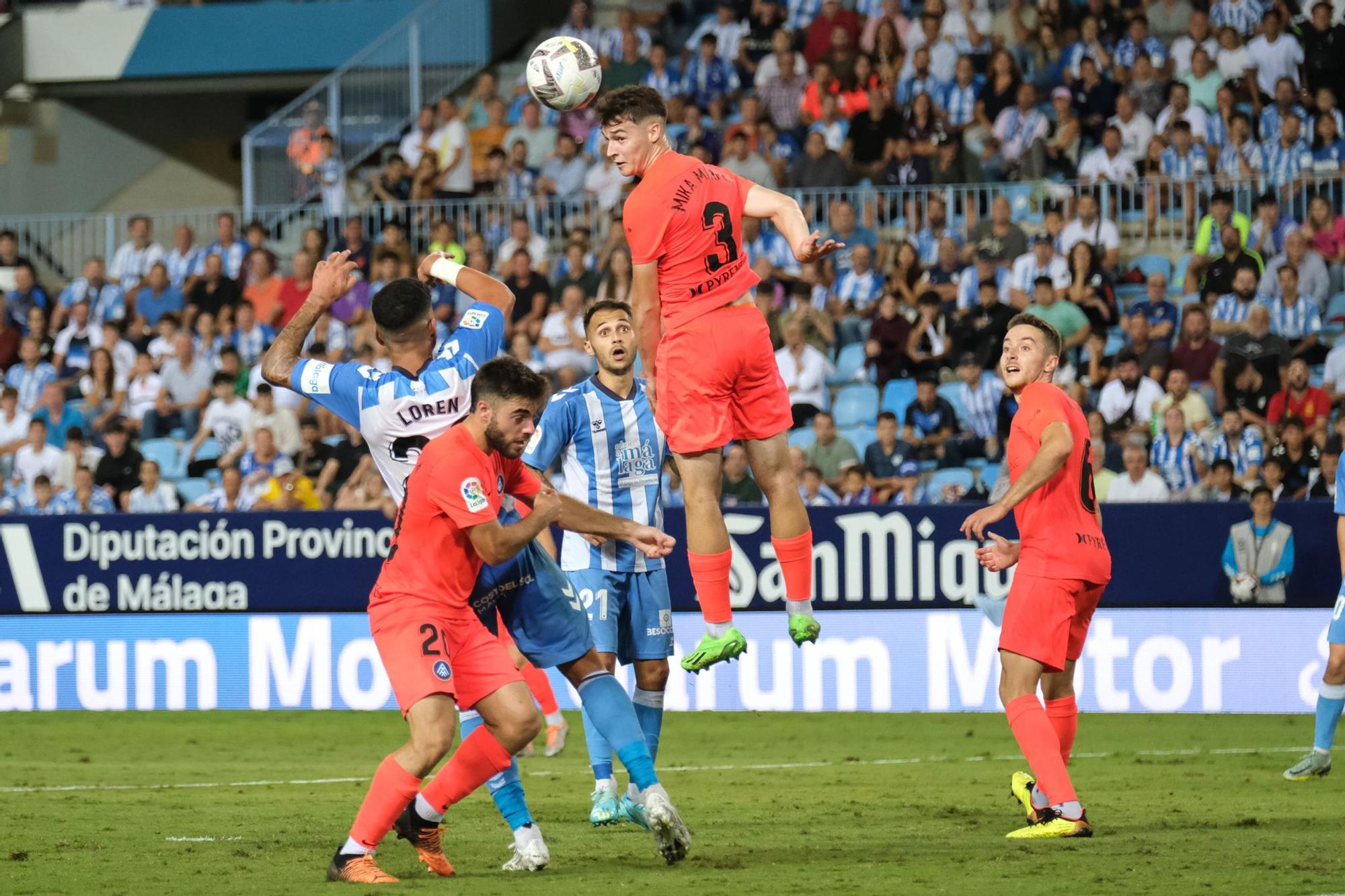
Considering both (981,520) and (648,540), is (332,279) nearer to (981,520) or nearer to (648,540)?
(648,540)

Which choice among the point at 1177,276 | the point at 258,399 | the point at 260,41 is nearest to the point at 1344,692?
the point at 1177,276

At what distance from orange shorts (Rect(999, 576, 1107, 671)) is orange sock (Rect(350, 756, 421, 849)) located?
9.21 feet

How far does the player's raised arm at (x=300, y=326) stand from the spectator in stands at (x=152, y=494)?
10219 mm

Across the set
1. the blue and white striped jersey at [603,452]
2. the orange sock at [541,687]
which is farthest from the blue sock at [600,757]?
the orange sock at [541,687]

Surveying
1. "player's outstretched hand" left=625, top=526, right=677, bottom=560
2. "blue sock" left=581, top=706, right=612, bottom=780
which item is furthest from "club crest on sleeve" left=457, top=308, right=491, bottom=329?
"blue sock" left=581, top=706, right=612, bottom=780

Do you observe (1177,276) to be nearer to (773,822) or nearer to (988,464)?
(988,464)

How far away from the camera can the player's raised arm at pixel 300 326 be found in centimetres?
778

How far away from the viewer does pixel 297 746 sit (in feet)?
43.7

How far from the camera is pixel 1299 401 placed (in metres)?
16.0

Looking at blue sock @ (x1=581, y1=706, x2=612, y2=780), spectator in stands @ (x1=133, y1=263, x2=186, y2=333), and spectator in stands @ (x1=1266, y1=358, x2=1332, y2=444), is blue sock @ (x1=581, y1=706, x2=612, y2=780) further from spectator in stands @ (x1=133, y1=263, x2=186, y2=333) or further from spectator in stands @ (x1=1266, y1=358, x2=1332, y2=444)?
spectator in stands @ (x1=133, y1=263, x2=186, y2=333)

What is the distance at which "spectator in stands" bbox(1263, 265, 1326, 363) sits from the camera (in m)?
17.0

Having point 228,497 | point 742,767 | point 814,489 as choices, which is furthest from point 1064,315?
point 228,497

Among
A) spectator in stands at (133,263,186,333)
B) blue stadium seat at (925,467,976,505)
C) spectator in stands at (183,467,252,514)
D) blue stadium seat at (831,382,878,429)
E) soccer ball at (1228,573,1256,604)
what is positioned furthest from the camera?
spectator in stands at (133,263,186,333)

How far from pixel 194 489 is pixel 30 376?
363cm
